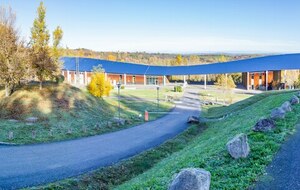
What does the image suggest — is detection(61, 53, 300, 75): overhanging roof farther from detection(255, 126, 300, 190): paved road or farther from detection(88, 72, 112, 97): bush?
detection(255, 126, 300, 190): paved road

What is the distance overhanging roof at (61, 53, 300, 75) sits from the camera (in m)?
55.5

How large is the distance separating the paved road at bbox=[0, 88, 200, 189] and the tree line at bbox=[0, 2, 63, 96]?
1249 centimetres

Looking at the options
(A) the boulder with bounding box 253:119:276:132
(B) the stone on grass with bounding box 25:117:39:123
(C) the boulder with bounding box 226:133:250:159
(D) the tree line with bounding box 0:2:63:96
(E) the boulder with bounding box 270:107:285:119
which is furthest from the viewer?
(D) the tree line with bounding box 0:2:63:96

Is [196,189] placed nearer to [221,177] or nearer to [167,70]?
[221,177]

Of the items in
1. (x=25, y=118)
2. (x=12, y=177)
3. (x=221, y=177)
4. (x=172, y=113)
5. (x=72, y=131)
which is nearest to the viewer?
(x=221, y=177)

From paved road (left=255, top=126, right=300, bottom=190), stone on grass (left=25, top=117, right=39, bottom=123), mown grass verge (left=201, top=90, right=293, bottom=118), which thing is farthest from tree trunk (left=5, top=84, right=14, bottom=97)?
paved road (left=255, top=126, right=300, bottom=190)

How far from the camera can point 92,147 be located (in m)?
18.6

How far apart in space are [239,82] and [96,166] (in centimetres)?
6421

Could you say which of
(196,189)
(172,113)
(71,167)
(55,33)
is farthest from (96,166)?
(55,33)

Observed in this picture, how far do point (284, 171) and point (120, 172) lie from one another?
822 cm

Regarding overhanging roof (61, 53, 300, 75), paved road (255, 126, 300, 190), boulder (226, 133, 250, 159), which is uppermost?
overhanging roof (61, 53, 300, 75)

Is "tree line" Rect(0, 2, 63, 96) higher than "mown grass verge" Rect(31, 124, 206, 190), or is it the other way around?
"tree line" Rect(0, 2, 63, 96)

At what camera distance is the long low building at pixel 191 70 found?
5597cm

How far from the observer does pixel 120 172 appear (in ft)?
47.2
